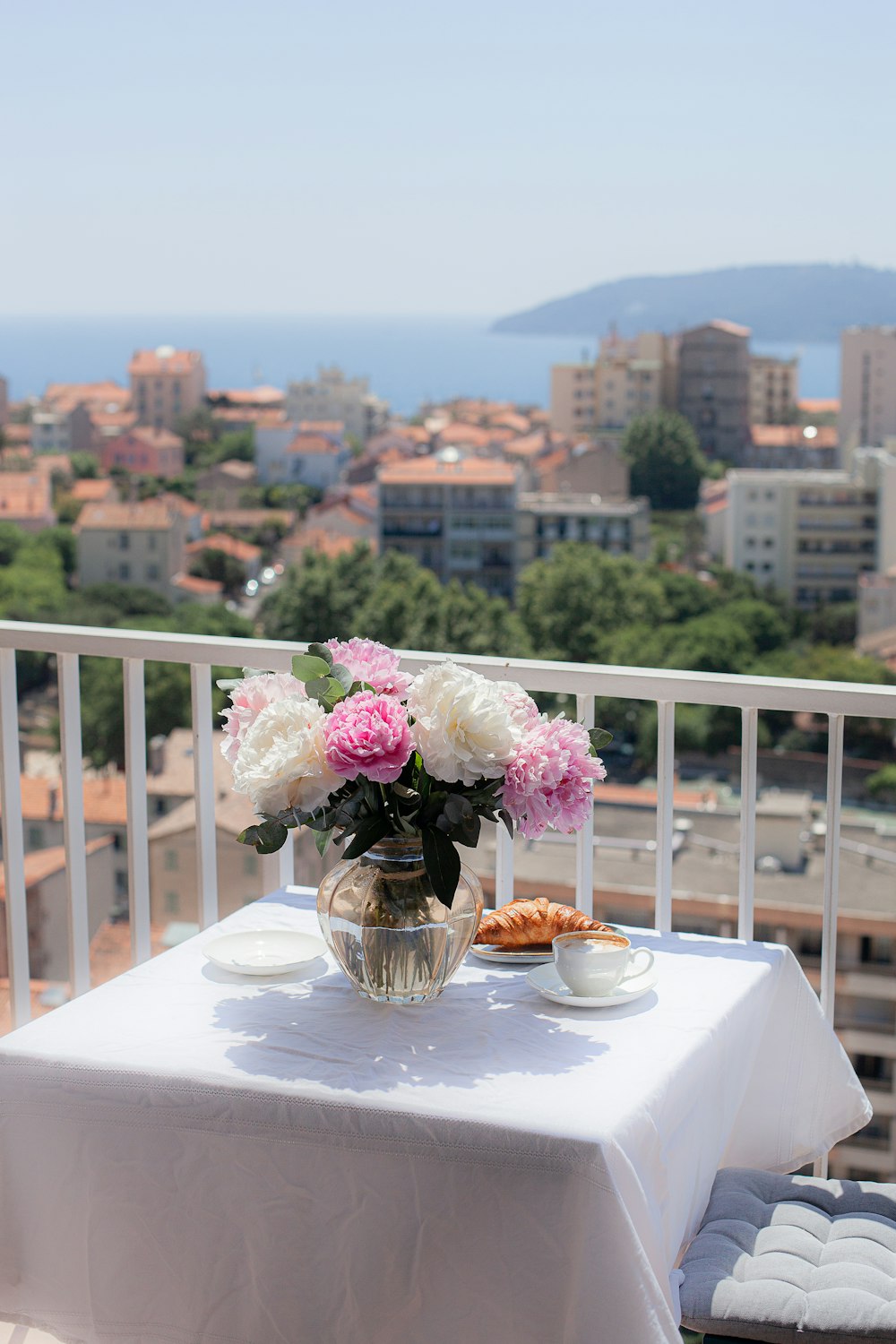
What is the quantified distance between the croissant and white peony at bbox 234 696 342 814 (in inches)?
12.9

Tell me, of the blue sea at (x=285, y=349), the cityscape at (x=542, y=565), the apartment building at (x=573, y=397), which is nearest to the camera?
the cityscape at (x=542, y=565)

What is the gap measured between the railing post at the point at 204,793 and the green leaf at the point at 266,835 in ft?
2.53

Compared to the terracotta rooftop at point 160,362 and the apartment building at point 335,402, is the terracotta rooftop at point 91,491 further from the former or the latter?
the apartment building at point 335,402

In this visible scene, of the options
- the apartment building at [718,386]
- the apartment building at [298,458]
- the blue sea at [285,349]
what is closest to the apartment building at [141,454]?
the apartment building at [298,458]

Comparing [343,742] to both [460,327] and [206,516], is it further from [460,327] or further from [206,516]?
[460,327]

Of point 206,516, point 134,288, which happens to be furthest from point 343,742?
point 134,288

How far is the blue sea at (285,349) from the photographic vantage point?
176ft

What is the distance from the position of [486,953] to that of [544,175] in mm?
56458

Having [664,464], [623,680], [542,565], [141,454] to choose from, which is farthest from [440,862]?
[141,454]

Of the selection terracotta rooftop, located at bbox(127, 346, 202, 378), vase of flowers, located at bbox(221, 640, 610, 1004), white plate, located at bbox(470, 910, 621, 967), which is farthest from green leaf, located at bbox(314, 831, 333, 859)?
terracotta rooftop, located at bbox(127, 346, 202, 378)

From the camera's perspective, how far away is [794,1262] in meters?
1.18

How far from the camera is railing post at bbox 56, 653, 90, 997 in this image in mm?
2029

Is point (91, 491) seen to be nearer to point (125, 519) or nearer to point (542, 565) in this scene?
point (125, 519)

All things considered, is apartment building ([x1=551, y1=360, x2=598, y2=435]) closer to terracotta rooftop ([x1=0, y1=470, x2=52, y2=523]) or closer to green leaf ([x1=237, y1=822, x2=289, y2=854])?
terracotta rooftop ([x1=0, y1=470, x2=52, y2=523])
